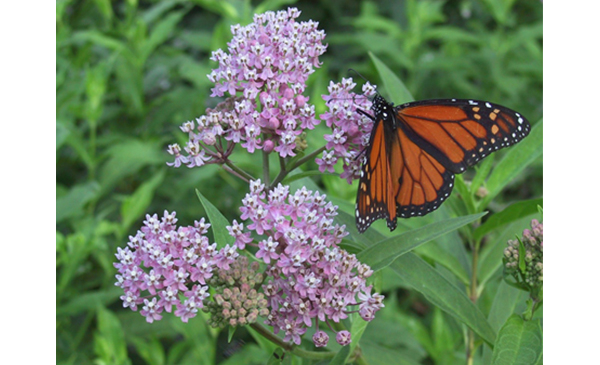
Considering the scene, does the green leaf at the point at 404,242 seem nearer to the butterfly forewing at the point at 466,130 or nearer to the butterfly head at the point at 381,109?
the butterfly forewing at the point at 466,130

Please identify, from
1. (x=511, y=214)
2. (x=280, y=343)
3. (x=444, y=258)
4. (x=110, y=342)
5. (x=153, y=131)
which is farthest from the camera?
(x=153, y=131)

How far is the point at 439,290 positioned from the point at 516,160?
0.66 meters

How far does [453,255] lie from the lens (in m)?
2.23

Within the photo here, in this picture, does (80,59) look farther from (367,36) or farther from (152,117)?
(367,36)

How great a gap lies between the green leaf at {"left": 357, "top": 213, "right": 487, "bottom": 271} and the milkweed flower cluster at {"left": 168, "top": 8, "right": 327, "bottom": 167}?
364mm

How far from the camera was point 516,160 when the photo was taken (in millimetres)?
2219

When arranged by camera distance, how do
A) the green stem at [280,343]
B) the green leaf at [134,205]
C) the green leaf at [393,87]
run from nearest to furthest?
the green stem at [280,343] → the green leaf at [393,87] → the green leaf at [134,205]

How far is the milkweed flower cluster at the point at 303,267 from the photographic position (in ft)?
5.20

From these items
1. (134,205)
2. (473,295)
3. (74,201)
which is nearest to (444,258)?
(473,295)

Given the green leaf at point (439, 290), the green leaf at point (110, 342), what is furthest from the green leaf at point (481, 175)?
the green leaf at point (110, 342)

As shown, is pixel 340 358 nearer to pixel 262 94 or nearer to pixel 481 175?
pixel 262 94

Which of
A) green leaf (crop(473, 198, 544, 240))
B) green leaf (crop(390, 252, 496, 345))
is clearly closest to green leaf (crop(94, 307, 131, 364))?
green leaf (crop(390, 252, 496, 345))

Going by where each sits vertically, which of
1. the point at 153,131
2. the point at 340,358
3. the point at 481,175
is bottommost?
the point at 340,358

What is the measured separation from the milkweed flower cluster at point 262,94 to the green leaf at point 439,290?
48cm
